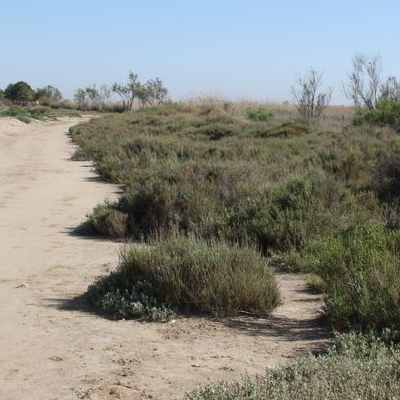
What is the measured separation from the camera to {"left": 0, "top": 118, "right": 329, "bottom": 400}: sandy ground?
209 inches

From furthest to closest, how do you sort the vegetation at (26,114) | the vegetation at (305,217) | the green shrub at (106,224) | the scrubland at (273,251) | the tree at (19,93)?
the tree at (19,93) < the vegetation at (26,114) < the green shrub at (106,224) < the vegetation at (305,217) < the scrubland at (273,251)

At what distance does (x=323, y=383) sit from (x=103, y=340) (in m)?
2.90

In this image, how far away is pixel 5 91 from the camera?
123312 mm

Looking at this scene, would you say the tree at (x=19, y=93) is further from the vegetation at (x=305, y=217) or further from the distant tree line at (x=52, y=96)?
the vegetation at (x=305, y=217)

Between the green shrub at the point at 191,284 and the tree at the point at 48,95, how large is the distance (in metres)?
121

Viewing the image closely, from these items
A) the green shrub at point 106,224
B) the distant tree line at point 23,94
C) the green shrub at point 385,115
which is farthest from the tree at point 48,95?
the green shrub at point 106,224

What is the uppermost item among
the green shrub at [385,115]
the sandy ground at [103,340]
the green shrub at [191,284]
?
the green shrub at [385,115]

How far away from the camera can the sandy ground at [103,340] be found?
5.32 m

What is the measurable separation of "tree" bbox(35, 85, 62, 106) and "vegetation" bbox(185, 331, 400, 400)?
410 ft

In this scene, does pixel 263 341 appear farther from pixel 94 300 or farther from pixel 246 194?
pixel 246 194

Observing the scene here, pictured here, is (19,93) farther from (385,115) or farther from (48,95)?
(385,115)

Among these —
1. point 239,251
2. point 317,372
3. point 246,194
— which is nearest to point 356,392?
point 317,372

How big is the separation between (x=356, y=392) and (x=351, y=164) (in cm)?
1276

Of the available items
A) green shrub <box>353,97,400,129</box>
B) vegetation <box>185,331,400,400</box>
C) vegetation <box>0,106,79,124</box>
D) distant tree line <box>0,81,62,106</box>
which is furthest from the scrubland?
distant tree line <box>0,81,62,106</box>
